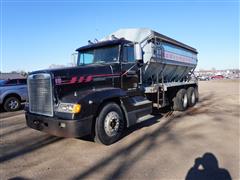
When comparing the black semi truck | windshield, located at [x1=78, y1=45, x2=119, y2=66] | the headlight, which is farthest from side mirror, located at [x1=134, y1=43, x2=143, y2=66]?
the headlight

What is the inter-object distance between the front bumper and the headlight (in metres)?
0.22

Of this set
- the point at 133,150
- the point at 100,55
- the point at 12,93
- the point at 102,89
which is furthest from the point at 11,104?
the point at 133,150

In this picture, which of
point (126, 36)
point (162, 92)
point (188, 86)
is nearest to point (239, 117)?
point (162, 92)

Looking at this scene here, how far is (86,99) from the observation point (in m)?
5.29

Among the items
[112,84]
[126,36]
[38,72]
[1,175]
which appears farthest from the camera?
[126,36]

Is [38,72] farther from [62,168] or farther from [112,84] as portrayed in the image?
[62,168]

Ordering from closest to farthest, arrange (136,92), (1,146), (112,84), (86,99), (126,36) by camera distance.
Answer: (86,99)
(1,146)
(112,84)
(136,92)
(126,36)

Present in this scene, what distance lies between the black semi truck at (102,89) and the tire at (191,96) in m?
3.33

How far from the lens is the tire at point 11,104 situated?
11992mm

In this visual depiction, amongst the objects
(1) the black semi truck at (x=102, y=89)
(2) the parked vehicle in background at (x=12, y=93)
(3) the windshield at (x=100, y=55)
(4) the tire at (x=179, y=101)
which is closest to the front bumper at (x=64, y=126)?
(1) the black semi truck at (x=102, y=89)

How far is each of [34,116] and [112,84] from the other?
214 cm

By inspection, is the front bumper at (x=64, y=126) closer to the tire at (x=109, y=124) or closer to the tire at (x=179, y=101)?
the tire at (x=109, y=124)

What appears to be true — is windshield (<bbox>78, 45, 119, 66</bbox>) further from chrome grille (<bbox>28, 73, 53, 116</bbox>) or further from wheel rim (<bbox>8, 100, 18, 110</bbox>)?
wheel rim (<bbox>8, 100, 18, 110</bbox>)

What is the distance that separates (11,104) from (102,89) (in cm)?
801
